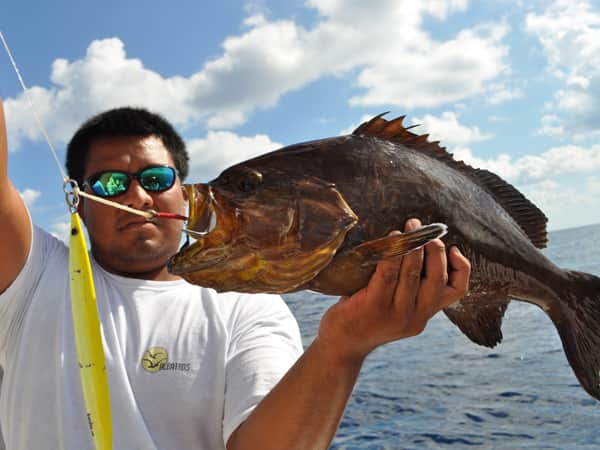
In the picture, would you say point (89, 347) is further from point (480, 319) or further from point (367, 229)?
point (480, 319)

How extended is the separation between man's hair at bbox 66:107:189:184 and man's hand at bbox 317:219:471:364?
7.59 feet

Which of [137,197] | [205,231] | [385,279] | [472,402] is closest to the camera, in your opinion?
[205,231]

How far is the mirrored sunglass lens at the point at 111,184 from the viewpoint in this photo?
3531mm

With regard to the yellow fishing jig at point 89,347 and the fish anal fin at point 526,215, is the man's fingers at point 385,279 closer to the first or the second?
the fish anal fin at point 526,215

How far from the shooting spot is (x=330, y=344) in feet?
8.02

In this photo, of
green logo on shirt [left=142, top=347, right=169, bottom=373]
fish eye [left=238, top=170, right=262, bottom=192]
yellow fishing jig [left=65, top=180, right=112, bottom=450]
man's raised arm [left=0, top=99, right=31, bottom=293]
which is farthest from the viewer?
green logo on shirt [left=142, top=347, right=169, bottom=373]

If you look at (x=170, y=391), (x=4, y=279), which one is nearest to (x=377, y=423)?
(x=170, y=391)

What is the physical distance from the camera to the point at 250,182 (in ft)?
6.77

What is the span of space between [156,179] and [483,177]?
7.31 feet

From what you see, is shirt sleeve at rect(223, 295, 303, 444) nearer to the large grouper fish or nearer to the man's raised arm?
the large grouper fish

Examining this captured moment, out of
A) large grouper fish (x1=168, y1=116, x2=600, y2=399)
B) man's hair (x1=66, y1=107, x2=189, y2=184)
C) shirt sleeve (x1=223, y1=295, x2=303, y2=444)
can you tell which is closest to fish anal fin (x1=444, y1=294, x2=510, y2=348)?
large grouper fish (x1=168, y1=116, x2=600, y2=399)

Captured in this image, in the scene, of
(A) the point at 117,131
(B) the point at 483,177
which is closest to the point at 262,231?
(B) the point at 483,177

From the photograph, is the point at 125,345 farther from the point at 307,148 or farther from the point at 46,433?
the point at 307,148

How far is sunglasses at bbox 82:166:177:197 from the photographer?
3545 mm
